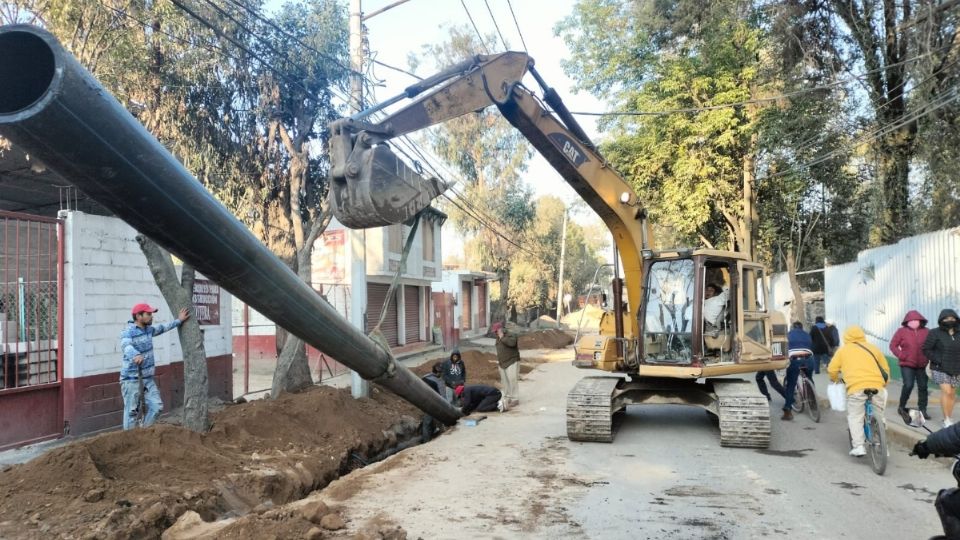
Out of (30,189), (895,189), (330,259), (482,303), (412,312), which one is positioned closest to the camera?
(895,189)

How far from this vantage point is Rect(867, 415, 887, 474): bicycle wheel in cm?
665

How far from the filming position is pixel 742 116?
64.9 feet

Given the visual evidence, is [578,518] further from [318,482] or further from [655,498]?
[318,482]

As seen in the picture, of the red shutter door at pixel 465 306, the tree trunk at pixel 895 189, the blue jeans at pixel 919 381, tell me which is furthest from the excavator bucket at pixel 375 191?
the red shutter door at pixel 465 306

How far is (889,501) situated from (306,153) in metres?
10.1

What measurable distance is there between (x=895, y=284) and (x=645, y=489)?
1029 cm

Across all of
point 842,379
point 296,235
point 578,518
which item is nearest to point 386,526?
point 578,518

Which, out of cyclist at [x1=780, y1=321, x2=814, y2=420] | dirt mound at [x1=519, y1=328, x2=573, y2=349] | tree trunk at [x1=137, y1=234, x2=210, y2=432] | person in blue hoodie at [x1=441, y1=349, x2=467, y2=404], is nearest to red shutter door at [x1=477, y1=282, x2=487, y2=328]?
dirt mound at [x1=519, y1=328, x2=573, y2=349]

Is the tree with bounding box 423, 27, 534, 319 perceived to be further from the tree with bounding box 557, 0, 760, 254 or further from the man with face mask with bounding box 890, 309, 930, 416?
the man with face mask with bounding box 890, 309, 930, 416

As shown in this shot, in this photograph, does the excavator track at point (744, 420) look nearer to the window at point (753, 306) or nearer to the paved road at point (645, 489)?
the paved road at point (645, 489)

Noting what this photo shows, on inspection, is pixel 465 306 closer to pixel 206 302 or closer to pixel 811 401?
pixel 206 302

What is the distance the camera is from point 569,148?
9070 mm

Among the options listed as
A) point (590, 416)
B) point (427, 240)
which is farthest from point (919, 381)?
point (427, 240)

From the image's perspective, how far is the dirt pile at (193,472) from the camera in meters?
4.70
